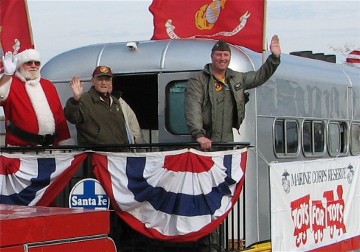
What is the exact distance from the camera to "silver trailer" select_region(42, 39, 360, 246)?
7473 millimetres

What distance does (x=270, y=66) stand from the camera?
23.6 feet

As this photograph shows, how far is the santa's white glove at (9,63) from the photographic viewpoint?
659 centimetres

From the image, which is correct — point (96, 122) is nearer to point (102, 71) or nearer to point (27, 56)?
point (102, 71)

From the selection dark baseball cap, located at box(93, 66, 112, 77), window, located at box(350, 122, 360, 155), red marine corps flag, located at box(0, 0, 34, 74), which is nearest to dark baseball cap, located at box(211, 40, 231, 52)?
dark baseball cap, located at box(93, 66, 112, 77)

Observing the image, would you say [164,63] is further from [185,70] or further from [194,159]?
[194,159]

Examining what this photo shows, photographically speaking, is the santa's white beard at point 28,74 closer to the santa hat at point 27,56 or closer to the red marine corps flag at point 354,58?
the santa hat at point 27,56

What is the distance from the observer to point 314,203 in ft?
26.2

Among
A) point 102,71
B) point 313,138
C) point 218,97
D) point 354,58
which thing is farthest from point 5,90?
point 354,58

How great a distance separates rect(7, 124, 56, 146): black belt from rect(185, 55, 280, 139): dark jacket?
147cm

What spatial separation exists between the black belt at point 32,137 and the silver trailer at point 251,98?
921 mm

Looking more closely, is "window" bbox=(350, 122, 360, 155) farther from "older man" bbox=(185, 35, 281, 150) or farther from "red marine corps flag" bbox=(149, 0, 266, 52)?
"older man" bbox=(185, 35, 281, 150)

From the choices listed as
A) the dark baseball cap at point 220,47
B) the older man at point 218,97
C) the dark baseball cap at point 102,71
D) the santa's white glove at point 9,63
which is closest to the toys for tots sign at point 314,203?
the older man at point 218,97

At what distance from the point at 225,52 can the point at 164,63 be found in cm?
81

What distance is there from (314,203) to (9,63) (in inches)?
143
